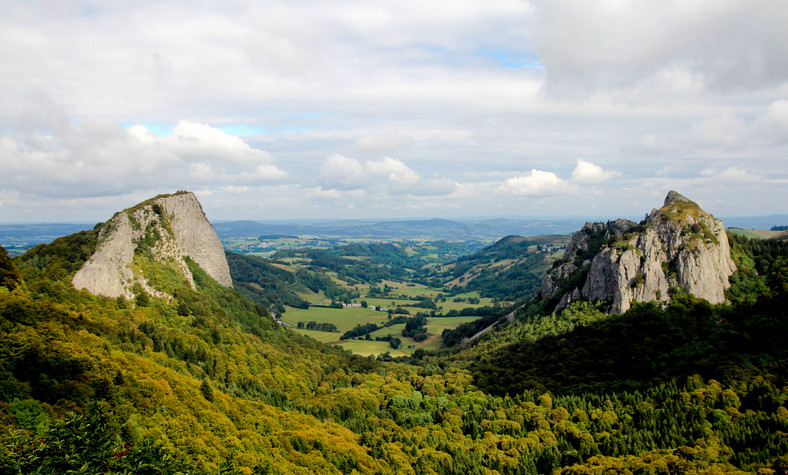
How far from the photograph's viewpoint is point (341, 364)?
12912 cm

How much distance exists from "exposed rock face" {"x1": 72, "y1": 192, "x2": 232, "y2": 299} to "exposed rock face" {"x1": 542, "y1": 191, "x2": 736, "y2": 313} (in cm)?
11469

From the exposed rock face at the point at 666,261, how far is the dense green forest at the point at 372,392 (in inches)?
186

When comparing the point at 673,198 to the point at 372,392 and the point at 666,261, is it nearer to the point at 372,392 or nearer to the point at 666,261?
the point at 666,261

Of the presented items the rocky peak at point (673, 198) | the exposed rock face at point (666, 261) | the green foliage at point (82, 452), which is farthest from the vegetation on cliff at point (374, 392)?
the rocky peak at point (673, 198)

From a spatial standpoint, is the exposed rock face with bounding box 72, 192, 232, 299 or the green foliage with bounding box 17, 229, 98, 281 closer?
the green foliage with bounding box 17, 229, 98, 281

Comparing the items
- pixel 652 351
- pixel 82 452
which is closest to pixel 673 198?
pixel 652 351

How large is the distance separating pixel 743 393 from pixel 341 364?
95.3 m

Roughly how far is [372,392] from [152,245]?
2618 inches

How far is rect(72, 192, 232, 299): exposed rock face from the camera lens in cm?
8544

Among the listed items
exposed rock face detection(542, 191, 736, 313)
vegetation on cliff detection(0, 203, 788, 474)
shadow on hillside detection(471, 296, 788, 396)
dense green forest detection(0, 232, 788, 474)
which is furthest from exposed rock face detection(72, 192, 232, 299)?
exposed rock face detection(542, 191, 736, 313)

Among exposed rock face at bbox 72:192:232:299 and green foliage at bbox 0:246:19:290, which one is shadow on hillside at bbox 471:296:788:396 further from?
green foliage at bbox 0:246:19:290

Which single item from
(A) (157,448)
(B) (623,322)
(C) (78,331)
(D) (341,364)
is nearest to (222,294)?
(D) (341,364)

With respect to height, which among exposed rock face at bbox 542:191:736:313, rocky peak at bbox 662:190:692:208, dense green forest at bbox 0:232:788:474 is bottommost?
dense green forest at bbox 0:232:788:474

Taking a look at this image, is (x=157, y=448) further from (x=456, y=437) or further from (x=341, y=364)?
(x=341, y=364)
